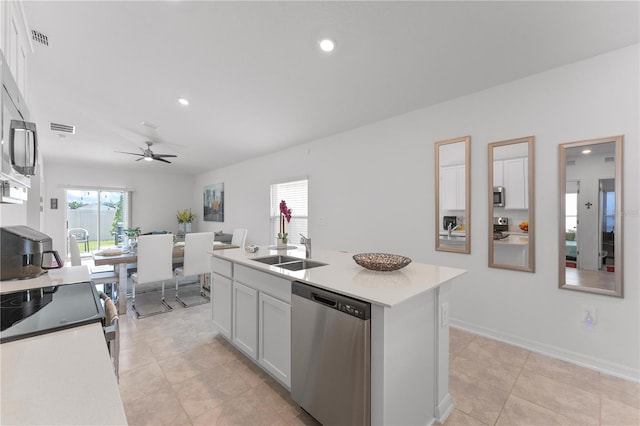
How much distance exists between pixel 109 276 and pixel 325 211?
308 cm

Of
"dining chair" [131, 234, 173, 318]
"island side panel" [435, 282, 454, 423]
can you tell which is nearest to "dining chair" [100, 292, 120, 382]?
"island side panel" [435, 282, 454, 423]

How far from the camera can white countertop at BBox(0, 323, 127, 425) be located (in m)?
0.55

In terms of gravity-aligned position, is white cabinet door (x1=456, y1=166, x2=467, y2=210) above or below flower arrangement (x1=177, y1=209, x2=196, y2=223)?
above

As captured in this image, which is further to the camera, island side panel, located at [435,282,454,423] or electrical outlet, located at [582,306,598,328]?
electrical outlet, located at [582,306,598,328]

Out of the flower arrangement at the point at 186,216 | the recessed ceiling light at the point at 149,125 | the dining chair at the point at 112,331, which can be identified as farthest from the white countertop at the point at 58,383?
the flower arrangement at the point at 186,216

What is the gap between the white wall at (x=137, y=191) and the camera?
6.37m

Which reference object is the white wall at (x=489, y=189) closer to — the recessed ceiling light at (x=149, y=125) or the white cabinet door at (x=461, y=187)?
the white cabinet door at (x=461, y=187)

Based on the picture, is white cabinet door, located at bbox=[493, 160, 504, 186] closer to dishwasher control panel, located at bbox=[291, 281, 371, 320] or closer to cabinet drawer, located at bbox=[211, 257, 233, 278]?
dishwasher control panel, located at bbox=[291, 281, 371, 320]

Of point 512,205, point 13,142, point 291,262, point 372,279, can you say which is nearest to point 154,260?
point 291,262

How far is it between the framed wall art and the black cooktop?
5624 mm

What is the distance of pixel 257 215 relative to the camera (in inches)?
227

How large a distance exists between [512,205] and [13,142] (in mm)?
3359

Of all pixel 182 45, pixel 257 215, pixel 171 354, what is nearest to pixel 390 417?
pixel 171 354

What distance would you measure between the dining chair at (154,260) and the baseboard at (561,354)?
3.62 meters
